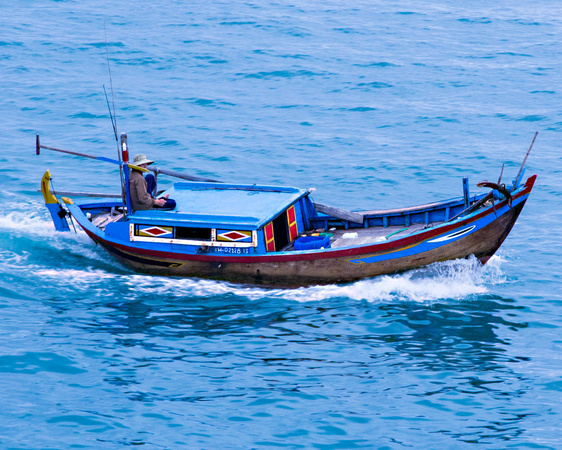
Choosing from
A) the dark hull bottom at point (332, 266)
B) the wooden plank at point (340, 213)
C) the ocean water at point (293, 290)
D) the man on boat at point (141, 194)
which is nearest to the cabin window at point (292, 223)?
the wooden plank at point (340, 213)

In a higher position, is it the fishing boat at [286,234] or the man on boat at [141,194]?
the man on boat at [141,194]

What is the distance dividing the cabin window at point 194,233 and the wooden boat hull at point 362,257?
0.37 meters

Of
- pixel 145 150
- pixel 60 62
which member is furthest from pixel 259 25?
pixel 145 150

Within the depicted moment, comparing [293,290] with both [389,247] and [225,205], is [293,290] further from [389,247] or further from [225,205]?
[225,205]

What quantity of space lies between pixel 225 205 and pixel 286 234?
58.7 inches

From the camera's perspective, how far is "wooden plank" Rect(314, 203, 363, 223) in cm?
1756

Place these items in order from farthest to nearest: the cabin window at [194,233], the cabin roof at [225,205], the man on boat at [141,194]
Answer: the man on boat at [141,194] < the cabin window at [194,233] < the cabin roof at [225,205]

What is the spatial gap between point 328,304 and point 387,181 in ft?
28.8

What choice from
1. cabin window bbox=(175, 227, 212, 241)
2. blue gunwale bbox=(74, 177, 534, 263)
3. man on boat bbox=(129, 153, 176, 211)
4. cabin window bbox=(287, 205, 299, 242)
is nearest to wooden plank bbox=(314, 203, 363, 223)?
cabin window bbox=(287, 205, 299, 242)

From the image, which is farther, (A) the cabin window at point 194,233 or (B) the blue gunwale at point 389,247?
(A) the cabin window at point 194,233

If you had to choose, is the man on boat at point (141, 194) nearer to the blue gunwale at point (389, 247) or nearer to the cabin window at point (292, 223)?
the blue gunwale at point (389, 247)

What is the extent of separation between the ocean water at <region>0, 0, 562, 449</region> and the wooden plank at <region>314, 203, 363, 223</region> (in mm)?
2276

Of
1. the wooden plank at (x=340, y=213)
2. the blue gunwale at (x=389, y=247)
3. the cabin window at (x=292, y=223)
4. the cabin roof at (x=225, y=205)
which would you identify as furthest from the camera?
the wooden plank at (x=340, y=213)

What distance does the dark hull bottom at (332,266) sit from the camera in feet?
50.6
